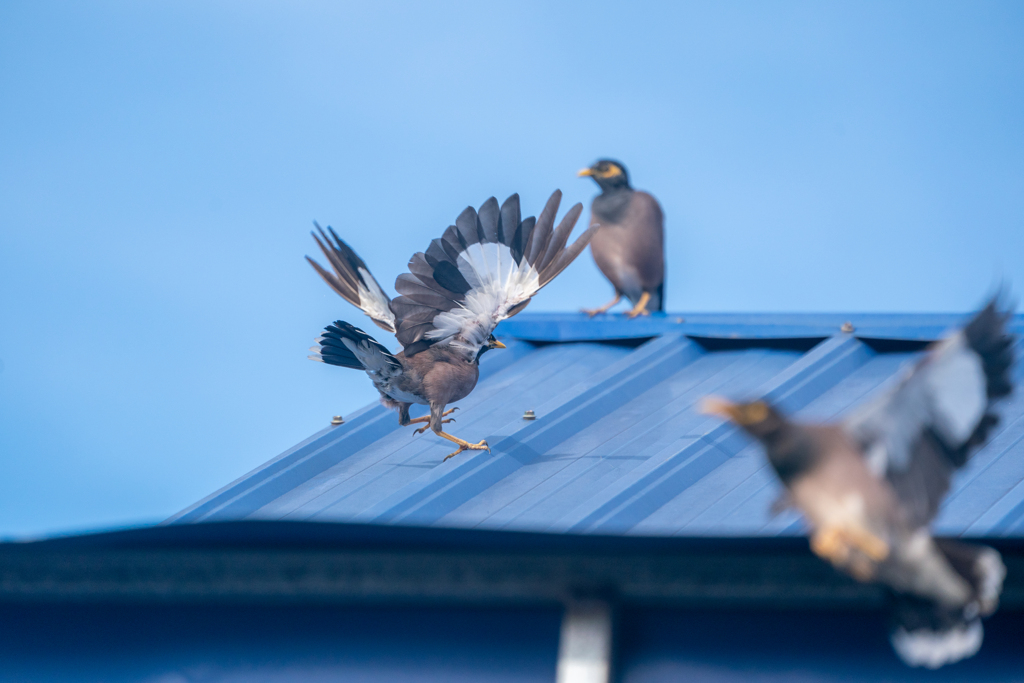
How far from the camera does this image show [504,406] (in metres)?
4.14

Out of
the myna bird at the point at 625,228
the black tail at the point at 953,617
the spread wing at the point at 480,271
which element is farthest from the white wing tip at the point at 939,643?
the myna bird at the point at 625,228

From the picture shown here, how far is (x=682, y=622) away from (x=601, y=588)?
21 cm

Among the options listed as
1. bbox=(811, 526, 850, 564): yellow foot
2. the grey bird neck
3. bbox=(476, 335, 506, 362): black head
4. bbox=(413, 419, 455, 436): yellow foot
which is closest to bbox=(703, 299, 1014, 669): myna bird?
bbox=(811, 526, 850, 564): yellow foot

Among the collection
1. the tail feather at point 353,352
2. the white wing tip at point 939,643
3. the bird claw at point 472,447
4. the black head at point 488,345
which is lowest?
the bird claw at point 472,447

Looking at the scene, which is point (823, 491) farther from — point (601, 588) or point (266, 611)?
point (266, 611)

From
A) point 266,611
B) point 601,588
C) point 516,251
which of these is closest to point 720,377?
point 516,251

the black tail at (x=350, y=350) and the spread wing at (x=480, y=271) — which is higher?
the spread wing at (x=480, y=271)

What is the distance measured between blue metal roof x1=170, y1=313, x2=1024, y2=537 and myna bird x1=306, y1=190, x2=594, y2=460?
0.32 m

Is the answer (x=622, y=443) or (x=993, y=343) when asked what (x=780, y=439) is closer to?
(x=993, y=343)

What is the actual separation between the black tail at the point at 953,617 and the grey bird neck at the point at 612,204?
4.40m

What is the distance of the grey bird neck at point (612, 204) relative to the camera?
575 cm

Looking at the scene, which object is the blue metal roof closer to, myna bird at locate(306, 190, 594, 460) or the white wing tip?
myna bird at locate(306, 190, 594, 460)

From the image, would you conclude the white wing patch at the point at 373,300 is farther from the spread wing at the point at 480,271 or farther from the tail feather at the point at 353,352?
the tail feather at the point at 353,352

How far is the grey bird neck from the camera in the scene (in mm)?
5750
